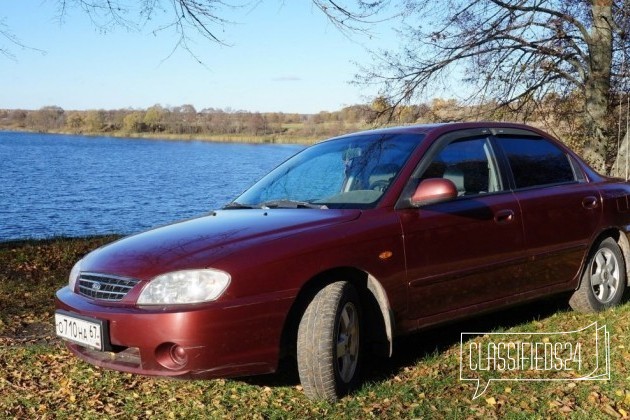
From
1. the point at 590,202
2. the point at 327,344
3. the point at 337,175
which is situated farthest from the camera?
the point at 590,202

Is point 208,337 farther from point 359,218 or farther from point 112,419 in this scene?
point 359,218

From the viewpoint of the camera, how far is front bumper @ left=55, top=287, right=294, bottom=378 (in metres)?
3.53

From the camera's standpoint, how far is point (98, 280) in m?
3.96

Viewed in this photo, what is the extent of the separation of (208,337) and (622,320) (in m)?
3.60

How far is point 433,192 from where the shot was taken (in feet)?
14.0

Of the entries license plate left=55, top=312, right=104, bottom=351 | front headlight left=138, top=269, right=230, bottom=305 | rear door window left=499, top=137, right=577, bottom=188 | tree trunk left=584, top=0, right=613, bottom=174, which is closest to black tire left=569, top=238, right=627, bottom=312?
rear door window left=499, top=137, right=577, bottom=188

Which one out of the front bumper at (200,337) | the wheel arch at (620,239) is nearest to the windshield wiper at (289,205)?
the front bumper at (200,337)

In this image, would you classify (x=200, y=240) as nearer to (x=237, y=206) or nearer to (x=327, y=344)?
(x=327, y=344)

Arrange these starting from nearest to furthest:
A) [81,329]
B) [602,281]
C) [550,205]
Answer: [81,329], [550,205], [602,281]

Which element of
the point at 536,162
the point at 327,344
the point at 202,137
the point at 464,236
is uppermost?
the point at 202,137

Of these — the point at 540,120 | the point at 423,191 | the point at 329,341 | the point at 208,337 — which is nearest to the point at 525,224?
the point at 423,191

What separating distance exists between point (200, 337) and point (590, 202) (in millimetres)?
3664

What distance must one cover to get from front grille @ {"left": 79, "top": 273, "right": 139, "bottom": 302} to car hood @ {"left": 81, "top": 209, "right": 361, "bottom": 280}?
4 cm

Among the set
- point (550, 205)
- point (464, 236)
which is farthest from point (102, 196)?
point (464, 236)
